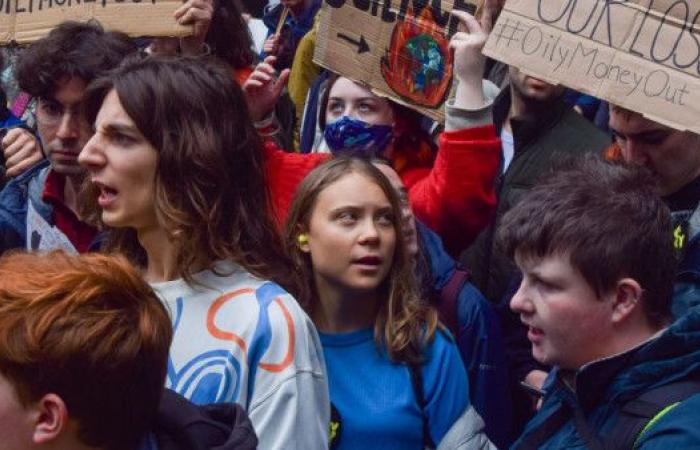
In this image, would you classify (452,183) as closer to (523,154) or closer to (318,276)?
(318,276)

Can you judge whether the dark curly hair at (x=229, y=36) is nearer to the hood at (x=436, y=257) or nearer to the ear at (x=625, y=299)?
the hood at (x=436, y=257)

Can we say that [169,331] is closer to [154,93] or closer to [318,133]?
[154,93]

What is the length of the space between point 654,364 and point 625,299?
201mm

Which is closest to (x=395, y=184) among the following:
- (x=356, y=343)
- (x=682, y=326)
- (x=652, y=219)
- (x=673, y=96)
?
(x=356, y=343)

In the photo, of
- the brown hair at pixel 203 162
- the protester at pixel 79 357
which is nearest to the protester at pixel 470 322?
the brown hair at pixel 203 162

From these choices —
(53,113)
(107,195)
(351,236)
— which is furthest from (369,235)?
(53,113)

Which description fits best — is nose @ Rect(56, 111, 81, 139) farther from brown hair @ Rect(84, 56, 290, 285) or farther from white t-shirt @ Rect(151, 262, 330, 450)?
white t-shirt @ Rect(151, 262, 330, 450)

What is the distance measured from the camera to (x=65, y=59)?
13.3 feet

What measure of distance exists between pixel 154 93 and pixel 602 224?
1.08 metres

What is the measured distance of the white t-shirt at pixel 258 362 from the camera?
9.17 ft

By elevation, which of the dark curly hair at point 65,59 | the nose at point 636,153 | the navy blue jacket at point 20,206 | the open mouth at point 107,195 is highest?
the nose at point 636,153

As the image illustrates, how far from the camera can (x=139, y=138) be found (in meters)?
3.09

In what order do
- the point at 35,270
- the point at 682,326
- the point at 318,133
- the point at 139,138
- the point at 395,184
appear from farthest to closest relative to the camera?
the point at 318,133, the point at 395,184, the point at 139,138, the point at 682,326, the point at 35,270

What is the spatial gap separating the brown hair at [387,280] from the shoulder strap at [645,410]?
901mm
